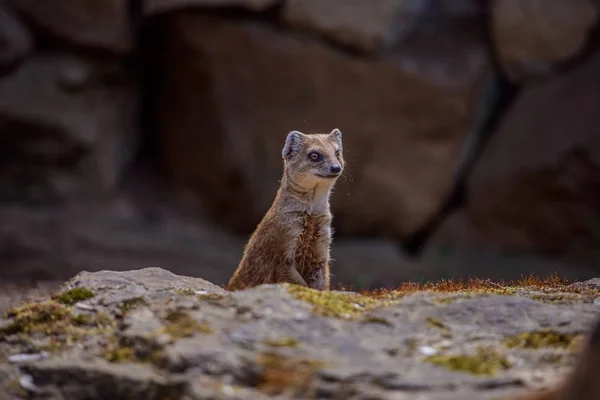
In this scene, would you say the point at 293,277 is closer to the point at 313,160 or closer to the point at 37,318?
the point at 313,160

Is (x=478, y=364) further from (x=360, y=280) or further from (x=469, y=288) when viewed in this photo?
(x=360, y=280)

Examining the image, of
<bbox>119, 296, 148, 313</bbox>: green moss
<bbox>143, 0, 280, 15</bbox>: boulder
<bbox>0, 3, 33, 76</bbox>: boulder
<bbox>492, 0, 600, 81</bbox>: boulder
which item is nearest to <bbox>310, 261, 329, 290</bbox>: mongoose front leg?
<bbox>119, 296, 148, 313</bbox>: green moss

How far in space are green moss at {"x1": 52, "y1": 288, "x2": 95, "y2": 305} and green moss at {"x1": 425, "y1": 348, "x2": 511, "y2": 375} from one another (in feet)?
7.36

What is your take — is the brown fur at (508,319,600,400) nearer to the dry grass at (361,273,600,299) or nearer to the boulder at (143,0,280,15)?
the dry grass at (361,273,600,299)

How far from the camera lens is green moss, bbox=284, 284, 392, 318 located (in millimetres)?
5340

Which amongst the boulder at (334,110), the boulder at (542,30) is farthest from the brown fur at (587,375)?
the boulder at (542,30)

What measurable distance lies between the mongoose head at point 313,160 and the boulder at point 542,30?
7.74m

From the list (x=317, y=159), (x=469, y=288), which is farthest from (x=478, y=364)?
(x=317, y=159)

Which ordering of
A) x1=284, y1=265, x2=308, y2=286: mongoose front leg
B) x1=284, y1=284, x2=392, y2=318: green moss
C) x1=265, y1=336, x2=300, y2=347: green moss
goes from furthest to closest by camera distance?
x1=284, y1=265, x2=308, y2=286: mongoose front leg < x1=284, y1=284, x2=392, y2=318: green moss < x1=265, y1=336, x2=300, y2=347: green moss

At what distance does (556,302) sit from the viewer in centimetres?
591

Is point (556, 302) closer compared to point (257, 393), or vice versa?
point (257, 393)

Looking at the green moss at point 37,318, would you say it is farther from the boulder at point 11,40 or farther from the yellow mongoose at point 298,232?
the boulder at point 11,40

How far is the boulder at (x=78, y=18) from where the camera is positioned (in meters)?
14.7

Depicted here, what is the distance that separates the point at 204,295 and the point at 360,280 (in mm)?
7222
